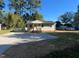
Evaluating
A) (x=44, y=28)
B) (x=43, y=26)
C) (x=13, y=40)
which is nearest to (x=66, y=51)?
(x=13, y=40)

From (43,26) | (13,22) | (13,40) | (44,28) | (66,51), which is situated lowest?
(44,28)

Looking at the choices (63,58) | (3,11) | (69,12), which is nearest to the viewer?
(63,58)

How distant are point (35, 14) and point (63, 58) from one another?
5366 cm

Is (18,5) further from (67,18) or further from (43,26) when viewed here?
(67,18)

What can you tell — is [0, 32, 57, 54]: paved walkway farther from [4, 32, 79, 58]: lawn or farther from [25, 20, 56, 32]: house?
[25, 20, 56, 32]: house

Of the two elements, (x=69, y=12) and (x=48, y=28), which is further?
(x=69, y=12)

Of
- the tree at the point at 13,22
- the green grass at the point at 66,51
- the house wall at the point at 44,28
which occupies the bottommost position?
the house wall at the point at 44,28

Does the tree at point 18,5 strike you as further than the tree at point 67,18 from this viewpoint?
No

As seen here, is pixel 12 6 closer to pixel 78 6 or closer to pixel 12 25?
pixel 12 25

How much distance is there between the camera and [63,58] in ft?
28.8

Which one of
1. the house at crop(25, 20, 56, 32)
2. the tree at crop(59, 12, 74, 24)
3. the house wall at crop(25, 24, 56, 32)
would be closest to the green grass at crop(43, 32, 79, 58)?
the house wall at crop(25, 24, 56, 32)

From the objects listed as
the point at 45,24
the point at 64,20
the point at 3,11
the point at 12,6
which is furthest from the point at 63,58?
the point at 64,20

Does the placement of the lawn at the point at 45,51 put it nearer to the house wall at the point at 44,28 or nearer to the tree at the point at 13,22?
the house wall at the point at 44,28

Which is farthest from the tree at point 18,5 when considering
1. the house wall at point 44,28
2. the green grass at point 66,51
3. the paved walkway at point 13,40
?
the green grass at point 66,51
